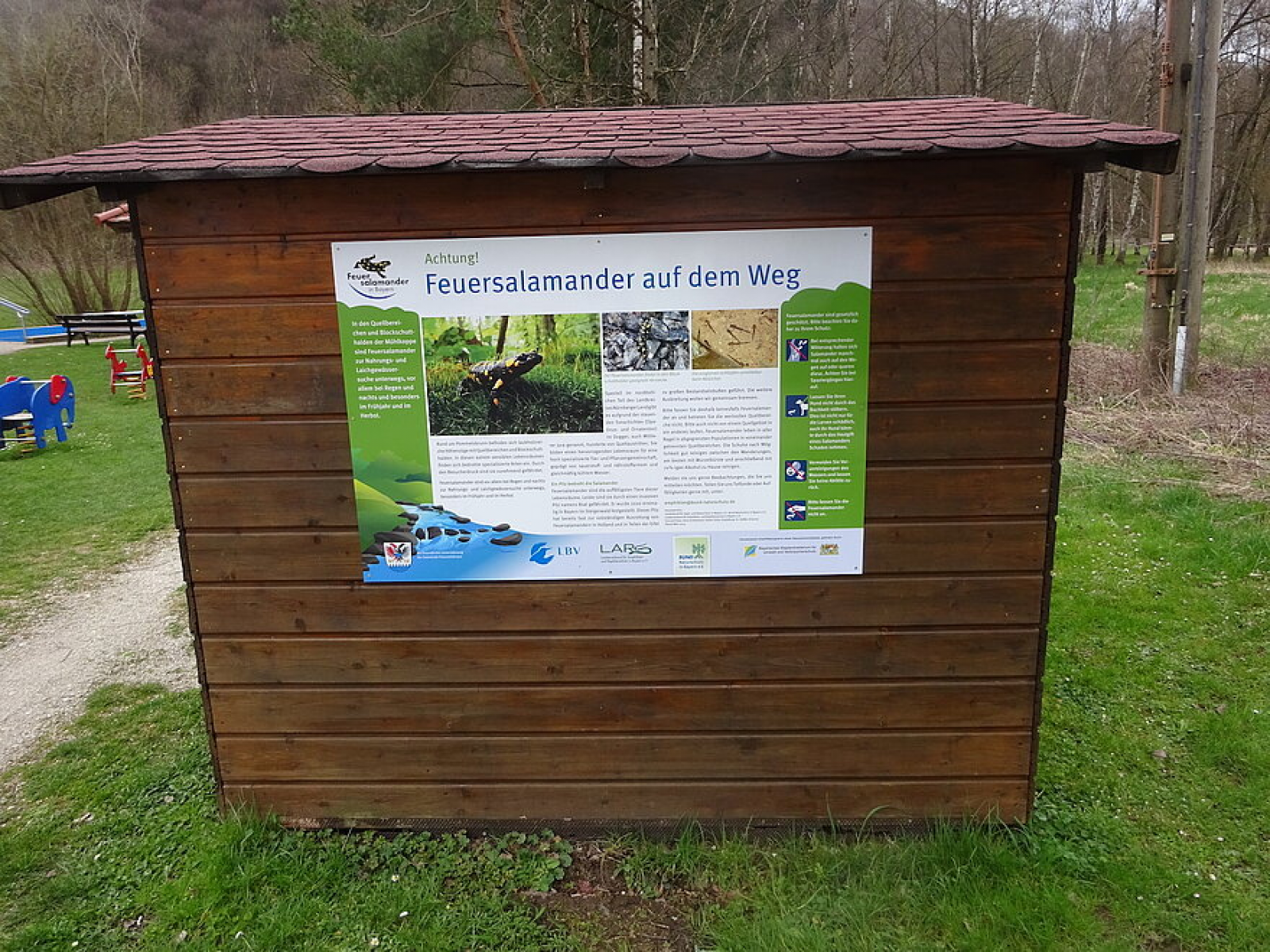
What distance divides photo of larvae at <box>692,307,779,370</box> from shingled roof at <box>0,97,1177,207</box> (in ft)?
1.77

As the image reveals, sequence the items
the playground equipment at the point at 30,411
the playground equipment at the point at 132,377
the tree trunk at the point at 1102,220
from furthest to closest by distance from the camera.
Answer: the tree trunk at the point at 1102,220 → the playground equipment at the point at 132,377 → the playground equipment at the point at 30,411

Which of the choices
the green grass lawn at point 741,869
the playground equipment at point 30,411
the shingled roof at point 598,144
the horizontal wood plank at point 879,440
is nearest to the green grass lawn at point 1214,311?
the green grass lawn at point 741,869

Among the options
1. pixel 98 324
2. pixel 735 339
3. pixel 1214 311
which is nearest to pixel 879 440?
pixel 735 339

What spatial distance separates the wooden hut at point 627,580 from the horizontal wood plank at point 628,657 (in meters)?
0.01

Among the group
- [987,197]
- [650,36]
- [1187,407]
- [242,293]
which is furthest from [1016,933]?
[650,36]

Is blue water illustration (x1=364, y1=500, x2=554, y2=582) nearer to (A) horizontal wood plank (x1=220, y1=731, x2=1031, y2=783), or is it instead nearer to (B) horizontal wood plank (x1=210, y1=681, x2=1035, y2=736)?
(B) horizontal wood plank (x1=210, y1=681, x2=1035, y2=736)

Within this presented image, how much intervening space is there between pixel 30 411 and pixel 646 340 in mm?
11751

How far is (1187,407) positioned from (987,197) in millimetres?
8055

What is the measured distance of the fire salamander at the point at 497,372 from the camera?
10.7ft

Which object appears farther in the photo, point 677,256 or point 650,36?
point 650,36

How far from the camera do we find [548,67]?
1438cm

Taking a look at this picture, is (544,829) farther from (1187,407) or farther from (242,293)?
(1187,407)

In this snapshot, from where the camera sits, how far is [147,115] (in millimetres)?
30000

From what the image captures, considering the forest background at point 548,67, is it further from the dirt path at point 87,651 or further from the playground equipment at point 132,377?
the dirt path at point 87,651
